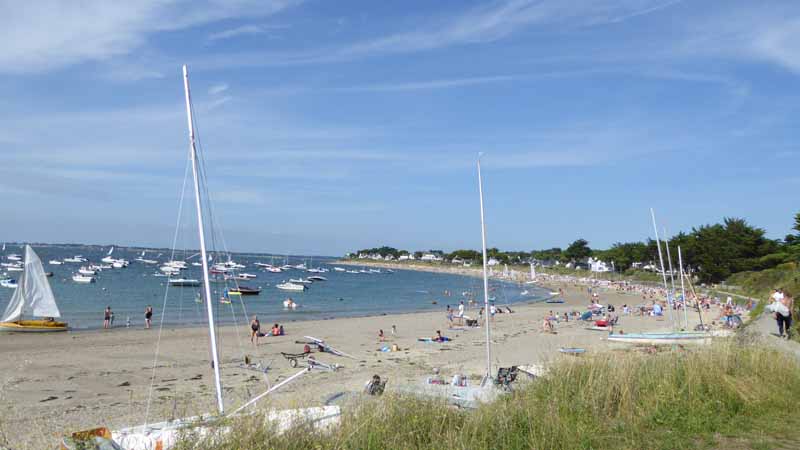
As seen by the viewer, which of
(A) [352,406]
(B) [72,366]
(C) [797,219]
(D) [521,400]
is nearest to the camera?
(A) [352,406]

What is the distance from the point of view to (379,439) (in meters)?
5.84

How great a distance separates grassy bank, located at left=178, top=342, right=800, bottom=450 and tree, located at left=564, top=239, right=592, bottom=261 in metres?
148

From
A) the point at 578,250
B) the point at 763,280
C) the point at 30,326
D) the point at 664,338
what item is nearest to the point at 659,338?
the point at 664,338

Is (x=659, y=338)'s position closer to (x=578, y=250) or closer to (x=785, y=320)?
(x=785, y=320)

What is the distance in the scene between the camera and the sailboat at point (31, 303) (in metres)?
29.9

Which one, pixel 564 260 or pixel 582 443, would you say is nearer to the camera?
pixel 582 443

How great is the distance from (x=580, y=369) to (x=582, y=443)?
2.49 meters

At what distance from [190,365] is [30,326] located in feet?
45.5

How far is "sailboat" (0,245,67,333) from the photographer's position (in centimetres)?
2988

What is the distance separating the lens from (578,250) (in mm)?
152500

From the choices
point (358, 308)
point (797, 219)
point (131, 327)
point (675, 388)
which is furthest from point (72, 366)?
point (797, 219)

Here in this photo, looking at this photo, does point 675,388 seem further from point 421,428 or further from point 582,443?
point 421,428

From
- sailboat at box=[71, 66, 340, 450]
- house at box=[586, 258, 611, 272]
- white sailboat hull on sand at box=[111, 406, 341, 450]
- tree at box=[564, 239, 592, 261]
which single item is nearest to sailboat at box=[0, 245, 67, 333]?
sailboat at box=[71, 66, 340, 450]

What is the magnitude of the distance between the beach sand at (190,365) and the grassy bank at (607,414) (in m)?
1.13
